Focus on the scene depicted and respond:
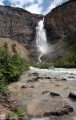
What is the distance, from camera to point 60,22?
97.4 m

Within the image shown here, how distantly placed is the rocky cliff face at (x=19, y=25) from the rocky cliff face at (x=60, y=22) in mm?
8310

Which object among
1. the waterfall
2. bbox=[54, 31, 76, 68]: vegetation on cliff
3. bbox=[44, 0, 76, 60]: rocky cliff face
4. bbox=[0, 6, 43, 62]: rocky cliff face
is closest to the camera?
bbox=[54, 31, 76, 68]: vegetation on cliff

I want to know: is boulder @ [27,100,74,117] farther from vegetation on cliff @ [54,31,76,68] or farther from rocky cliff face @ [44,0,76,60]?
rocky cliff face @ [44,0,76,60]

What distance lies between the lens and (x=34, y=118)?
10.9 metres

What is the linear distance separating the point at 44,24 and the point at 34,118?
93.1 metres

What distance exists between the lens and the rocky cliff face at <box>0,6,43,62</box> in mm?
100000

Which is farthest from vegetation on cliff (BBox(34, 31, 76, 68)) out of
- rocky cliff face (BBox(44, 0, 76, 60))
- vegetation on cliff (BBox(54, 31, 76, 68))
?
rocky cliff face (BBox(44, 0, 76, 60))

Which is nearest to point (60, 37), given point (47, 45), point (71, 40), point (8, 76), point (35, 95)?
point (47, 45)

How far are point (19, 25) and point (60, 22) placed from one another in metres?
Answer: 22.1

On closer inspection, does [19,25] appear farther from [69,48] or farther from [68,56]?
[68,56]

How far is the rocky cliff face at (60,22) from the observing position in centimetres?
9335

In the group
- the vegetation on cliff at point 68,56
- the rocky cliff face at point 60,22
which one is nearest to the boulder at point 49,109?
the vegetation on cliff at point 68,56

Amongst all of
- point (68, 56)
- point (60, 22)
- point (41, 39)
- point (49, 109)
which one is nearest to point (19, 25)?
point (41, 39)

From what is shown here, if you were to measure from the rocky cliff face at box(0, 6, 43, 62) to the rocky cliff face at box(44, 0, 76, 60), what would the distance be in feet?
27.3
